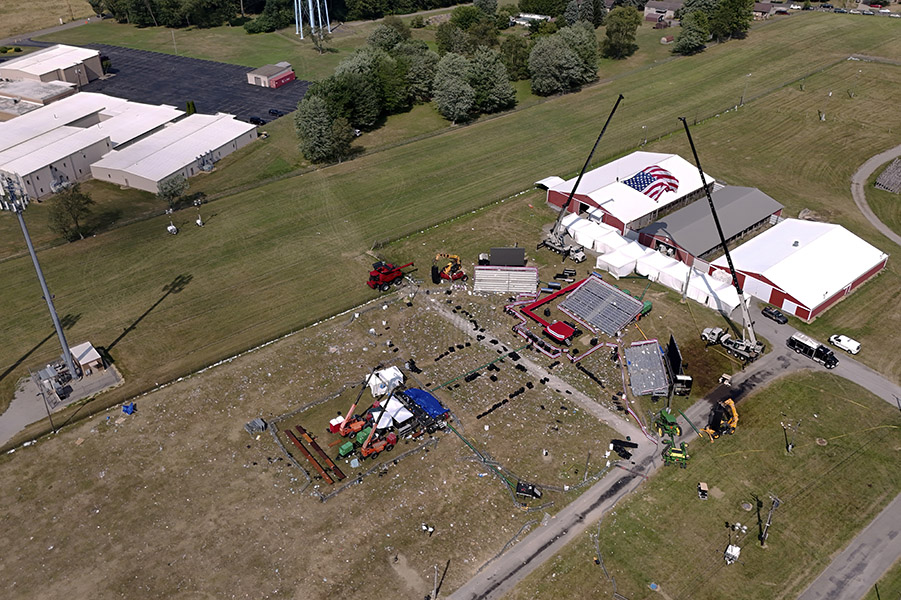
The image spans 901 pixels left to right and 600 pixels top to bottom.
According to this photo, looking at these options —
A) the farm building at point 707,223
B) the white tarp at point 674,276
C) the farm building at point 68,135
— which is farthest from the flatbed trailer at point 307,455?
the farm building at point 68,135

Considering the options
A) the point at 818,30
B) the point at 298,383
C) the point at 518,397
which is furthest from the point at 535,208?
the point at 818,30

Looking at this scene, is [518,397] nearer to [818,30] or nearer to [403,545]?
[403,545]

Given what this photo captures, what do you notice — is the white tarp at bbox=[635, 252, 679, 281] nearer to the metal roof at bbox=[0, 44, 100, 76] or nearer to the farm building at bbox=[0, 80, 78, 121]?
the farm building at bbox=[0, 80, 78, 121]

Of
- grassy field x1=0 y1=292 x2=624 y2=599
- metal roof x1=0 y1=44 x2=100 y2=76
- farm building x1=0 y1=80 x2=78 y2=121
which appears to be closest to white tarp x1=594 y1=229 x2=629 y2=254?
grassy field x1=0 y1=292 x2=624 y2=599

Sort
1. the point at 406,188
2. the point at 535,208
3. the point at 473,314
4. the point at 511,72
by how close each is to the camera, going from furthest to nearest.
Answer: the point at 511,72 < the point at 406,188 < the point at 535,208 < the point at 473,314

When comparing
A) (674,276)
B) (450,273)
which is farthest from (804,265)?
(450,273)

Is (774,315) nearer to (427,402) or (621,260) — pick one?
(621,260)
